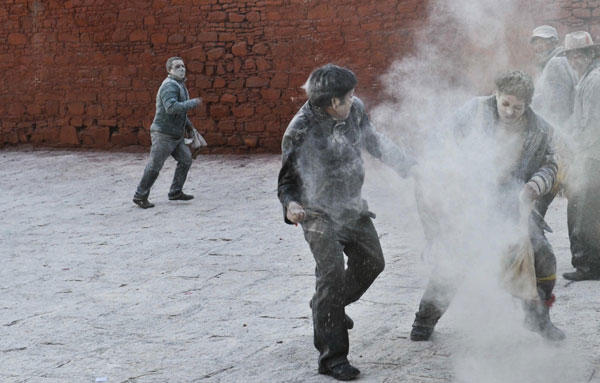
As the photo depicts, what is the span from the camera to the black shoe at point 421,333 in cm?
505

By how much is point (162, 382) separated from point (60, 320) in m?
1.59

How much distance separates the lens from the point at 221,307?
6098mm

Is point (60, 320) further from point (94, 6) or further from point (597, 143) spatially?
point (94, 6)

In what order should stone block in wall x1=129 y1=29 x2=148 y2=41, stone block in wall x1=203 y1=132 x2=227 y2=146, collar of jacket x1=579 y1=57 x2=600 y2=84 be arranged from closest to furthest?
collar of jacket x1=579 y1=57 x2=600 y2=84
stone block in wall x1=203 y1=132 x2=227 y2=146
stone block in wall x1=129 y1=29 x2=148 y2=41

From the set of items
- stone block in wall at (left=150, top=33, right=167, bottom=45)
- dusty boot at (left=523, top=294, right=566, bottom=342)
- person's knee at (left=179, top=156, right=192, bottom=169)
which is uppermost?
stone block in wall at (left=150, top=33, right=167, bottom=45)

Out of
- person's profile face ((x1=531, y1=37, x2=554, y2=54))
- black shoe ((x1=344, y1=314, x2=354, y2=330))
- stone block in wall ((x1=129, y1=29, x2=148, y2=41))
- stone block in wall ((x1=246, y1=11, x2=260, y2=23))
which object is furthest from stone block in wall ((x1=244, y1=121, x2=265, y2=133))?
black shoe ((x1=344, y1=314, x2=354, y2=330))

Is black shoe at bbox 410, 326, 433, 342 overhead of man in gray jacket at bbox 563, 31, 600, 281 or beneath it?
beneath

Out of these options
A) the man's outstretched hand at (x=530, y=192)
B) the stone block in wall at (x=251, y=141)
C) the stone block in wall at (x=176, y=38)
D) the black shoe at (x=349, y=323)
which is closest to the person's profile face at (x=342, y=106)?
the man's outstretched hand at (x=530, y=192)

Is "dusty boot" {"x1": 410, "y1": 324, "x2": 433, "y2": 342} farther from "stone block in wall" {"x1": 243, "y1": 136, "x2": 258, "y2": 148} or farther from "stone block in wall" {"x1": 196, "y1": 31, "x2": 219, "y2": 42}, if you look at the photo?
"stone block in wall" {"x1": 196, "y1": 31, "x2": 219, "y2": 42}

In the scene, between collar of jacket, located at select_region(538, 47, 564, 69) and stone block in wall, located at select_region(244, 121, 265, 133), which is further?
stone block in wall, located at select_region(244, 121, 265, 133)

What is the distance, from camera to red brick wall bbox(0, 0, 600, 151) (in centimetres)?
1342

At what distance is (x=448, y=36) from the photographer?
1285 cm

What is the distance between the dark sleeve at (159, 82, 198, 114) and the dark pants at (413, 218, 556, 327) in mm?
5453

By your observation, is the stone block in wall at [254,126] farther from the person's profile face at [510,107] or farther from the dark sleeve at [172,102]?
the person's profile face at [510,107]
